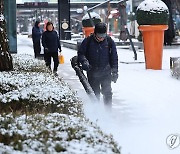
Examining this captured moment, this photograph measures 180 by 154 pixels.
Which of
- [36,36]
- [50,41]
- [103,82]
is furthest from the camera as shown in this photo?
[36,36]

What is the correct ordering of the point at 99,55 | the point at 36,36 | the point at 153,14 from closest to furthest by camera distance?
1. the point at 99,55
2. the point at 153,14
3. the point at 36,36

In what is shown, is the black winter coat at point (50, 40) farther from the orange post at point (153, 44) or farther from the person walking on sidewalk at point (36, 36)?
the person walking on sidewalk at point (36, 36)

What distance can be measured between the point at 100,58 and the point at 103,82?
1.55 feet

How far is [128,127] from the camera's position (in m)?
→ 6.95

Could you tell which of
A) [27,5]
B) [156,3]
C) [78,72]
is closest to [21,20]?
[27,5]

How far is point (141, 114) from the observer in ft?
26.4

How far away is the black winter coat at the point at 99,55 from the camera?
7.63 meters

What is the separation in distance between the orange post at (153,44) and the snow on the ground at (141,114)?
2.48 meters

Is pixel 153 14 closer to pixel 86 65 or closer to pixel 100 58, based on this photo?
pixel 100 58

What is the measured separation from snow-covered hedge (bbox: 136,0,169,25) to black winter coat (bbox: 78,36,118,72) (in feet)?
26.4

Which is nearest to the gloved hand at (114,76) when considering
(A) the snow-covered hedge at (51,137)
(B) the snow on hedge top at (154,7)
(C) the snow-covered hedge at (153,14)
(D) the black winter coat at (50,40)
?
(A) the snow-covered hedge at (51,137)

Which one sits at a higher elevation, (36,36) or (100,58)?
(36,36)

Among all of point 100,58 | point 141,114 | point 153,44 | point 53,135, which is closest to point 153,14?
point 153,44

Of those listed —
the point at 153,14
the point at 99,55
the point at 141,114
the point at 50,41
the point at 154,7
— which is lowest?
the point at 141,114
